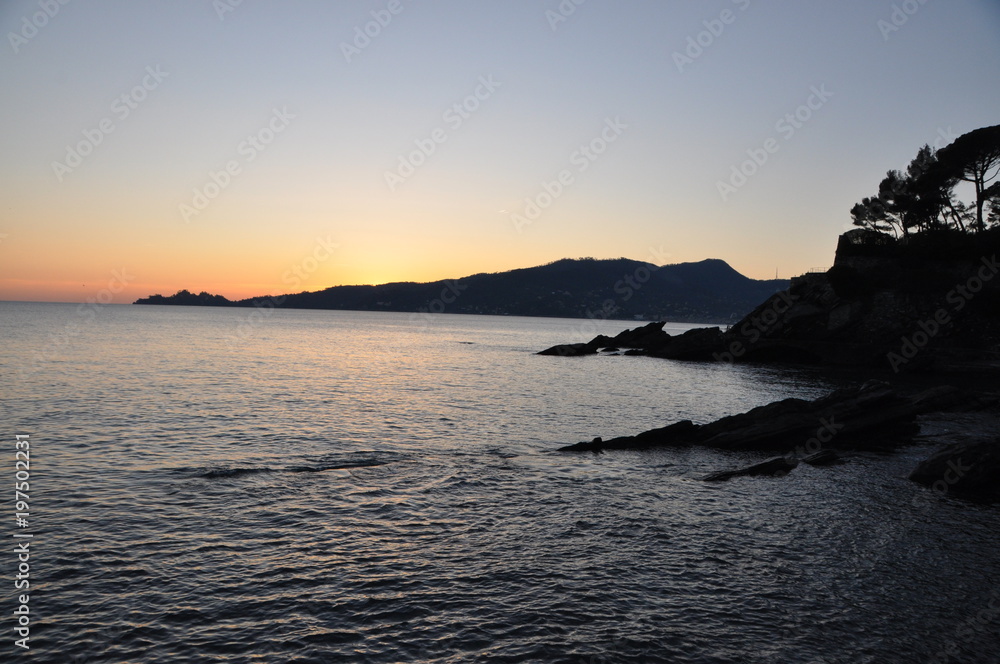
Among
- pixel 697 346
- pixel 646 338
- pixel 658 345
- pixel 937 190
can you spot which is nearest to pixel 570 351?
pixel 658 345

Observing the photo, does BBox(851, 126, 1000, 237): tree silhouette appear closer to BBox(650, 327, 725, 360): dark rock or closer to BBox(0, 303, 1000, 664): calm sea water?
BBox(650, 327, 725, 360): dark rock

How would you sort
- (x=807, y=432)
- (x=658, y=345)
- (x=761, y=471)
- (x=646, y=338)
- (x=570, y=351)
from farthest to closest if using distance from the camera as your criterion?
(x=646, y=338) → (x=658, y=345) → (x=570, y=351) → (x=807, y=432) → (x=761, y=471)

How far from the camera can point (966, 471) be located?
20422mm

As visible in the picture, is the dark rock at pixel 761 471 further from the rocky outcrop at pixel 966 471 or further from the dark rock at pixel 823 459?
the rocky outcrop at pixel 966 471

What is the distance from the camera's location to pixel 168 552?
1377 cm

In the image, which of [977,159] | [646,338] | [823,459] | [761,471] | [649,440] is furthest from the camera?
[646,338]

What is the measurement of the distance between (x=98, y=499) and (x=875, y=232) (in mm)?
97583

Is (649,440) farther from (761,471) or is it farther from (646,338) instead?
(646,338)

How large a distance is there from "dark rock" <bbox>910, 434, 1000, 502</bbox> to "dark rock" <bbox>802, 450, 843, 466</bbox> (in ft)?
10.3

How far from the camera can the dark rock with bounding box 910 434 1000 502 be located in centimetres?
2003

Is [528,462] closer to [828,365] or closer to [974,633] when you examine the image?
[974,633]

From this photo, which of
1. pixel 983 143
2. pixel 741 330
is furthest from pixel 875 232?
pixel 741 330

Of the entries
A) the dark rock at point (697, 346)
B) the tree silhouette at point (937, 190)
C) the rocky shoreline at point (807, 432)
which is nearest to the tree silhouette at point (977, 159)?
the tree silhouette at point (937, 190)

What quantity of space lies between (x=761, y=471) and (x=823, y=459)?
3.95m
